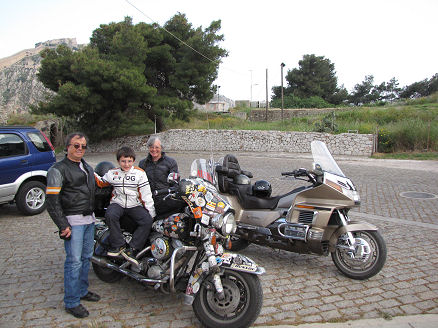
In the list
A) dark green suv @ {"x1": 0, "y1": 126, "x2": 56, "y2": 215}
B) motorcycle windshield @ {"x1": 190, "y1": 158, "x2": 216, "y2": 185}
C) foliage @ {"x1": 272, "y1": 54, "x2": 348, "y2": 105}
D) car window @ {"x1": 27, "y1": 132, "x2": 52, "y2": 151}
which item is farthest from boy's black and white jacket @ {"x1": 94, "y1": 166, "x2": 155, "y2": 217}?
foliage @ {"x1": 272, "y1": 54, "x2": 348, "y2": 105}

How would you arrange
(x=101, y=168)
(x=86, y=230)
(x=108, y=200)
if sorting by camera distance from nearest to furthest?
1. (x=86, y=230)
2. (x=108, y=200)
3. (x=101, y=168)

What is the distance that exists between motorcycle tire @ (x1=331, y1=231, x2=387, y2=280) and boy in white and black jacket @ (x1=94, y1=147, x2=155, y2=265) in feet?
7.77

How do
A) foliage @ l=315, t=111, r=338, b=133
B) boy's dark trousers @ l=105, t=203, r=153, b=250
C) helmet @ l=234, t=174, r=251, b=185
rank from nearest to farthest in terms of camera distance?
boy's dark trousers @ l=105, t=203, r=153, b=250 < helmet @ l=234, t=174, r=251, b=185 < foliage @ l=315, t=111, r=338, b=133

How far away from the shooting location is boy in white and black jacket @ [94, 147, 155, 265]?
3.70m

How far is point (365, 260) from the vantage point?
4.23 m

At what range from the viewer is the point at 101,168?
4512 millimetres

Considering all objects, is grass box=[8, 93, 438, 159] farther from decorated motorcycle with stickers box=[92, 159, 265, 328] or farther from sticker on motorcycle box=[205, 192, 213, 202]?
sticker on motorcycle box=[205, 192, 213, 202]

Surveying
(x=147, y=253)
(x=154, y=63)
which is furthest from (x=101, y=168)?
(x=154, y=63)

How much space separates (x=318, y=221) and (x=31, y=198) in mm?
6323

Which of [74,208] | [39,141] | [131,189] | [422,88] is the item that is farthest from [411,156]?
[422,88]

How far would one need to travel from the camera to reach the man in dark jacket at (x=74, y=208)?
11.2 ft

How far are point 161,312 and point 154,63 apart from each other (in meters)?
26.3

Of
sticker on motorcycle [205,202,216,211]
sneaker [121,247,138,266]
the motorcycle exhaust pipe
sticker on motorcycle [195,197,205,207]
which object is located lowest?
the motorcycle exhaust pipe

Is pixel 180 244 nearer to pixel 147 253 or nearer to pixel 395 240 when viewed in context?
pixel 147 253
